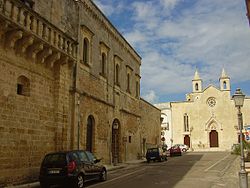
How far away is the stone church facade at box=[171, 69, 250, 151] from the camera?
202ft

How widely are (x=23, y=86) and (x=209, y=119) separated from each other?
2105 inches

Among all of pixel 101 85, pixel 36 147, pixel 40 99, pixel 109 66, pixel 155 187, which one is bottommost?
pixel 155 187

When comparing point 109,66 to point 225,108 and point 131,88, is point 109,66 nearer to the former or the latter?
point 131,88

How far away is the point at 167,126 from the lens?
68188 millimetres

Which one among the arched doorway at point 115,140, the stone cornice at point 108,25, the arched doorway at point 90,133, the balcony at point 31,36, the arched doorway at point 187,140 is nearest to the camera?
the balcony at point 31,36

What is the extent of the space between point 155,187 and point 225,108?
5367 centimetres

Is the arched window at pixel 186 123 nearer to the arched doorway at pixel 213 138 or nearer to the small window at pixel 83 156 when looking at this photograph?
the arched doorway at pixel 213 138

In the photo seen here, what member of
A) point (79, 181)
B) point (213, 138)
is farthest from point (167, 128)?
point (79, 181)

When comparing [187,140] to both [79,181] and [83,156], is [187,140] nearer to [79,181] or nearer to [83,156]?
[83,156]

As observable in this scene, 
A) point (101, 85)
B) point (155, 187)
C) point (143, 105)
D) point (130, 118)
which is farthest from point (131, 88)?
point (155, 187)

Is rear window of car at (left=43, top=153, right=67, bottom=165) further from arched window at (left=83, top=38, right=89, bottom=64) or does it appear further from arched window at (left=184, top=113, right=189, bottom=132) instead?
arched window at (left=184, top=113, right=189, bottom=132)

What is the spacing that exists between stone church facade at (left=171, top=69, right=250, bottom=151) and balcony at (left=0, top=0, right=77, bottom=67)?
162 feet

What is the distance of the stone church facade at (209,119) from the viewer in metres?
61.6

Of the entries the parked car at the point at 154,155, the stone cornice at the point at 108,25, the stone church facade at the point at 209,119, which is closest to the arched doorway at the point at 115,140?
the parked car at the point at 154,155
